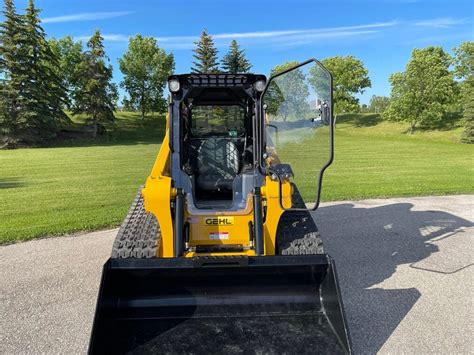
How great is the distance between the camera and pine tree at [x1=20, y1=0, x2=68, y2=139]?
117 ft

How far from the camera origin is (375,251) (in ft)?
20.4

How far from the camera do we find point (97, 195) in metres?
11.6

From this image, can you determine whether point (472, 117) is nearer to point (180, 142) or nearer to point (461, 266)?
point (461, 266)

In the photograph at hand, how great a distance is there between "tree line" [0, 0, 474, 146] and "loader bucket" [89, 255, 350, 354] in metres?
27.1

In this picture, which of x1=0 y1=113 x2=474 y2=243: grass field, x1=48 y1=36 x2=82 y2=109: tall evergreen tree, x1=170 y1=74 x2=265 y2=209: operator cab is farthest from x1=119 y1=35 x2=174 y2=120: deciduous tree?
x1=170 y1=74 x2=265 y2=209: operator cab

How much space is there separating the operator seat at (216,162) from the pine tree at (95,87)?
128ft

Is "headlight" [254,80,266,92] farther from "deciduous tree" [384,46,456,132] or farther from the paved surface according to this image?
"deciduous tree" [384,46,456,132]

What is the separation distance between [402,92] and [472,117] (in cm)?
985

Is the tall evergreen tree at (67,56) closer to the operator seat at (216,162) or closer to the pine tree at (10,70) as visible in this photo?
the pine tree at (10,70)

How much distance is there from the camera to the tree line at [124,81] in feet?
118

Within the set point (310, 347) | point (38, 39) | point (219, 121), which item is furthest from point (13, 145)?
point (310, 347)

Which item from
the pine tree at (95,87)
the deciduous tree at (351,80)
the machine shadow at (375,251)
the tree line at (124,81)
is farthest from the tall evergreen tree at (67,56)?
the machine shadow at (375,251)

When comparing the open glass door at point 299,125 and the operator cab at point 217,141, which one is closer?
the open glass door at point 299,125

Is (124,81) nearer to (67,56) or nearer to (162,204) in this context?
(67,56)
